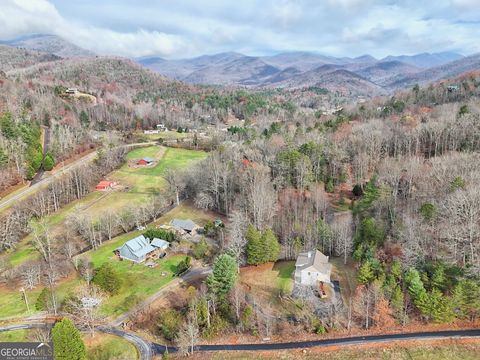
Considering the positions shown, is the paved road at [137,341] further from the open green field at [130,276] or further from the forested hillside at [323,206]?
the forested hillside at [323,206]

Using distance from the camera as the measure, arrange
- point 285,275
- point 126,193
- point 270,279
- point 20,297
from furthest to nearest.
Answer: point 126,193 < point 285,275 < point 270,279 < point 20,297

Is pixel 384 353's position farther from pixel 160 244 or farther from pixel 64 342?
pixel 160 244

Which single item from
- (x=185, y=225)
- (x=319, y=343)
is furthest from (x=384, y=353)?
(x=185, y=225)

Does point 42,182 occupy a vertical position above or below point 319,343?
above

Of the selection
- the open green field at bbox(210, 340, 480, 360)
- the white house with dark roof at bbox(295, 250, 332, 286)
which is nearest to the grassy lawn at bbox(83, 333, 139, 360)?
the open green field at bbox(210, 340, 480, 360)

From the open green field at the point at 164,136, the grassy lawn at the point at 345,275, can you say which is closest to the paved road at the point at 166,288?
the grassy lawn at the point at 345,275

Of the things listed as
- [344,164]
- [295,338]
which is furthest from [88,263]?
[344,164]

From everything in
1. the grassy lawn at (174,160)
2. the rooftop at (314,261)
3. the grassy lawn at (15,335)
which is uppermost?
the grassy lawn at (174,160)
